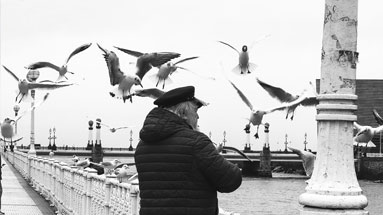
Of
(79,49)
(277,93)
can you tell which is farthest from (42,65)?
(277,93)

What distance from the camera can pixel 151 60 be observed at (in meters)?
10.7

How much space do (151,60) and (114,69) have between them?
53 centimetres

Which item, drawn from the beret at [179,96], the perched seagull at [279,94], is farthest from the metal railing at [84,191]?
the beret at [179,96]

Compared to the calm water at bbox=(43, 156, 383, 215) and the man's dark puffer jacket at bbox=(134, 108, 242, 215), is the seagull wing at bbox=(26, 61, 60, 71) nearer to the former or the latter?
the man's dark puffer jacket at bbox=(134, 108, 242, 215)

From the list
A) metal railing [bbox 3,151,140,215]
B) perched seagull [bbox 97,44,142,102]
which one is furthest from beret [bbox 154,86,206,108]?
perched seagull [bbox 97,44,142,102]

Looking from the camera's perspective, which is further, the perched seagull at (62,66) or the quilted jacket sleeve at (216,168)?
the perched seagull at (62,66)

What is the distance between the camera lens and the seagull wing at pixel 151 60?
10656mm

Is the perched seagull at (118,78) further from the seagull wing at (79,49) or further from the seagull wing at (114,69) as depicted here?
the seagull wing at (79,49)

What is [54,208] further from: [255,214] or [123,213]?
[255,214]

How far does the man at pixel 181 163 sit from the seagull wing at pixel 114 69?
5.59m

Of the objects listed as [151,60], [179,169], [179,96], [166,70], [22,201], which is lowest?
[22,201]

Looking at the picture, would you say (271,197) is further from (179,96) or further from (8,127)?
(179,96)

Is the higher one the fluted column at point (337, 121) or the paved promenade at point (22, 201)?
the fluted column at point (337, 121)

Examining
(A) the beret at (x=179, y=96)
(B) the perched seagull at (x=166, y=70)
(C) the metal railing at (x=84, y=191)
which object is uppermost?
(B) the perched seagull at (x=166, y=70)
